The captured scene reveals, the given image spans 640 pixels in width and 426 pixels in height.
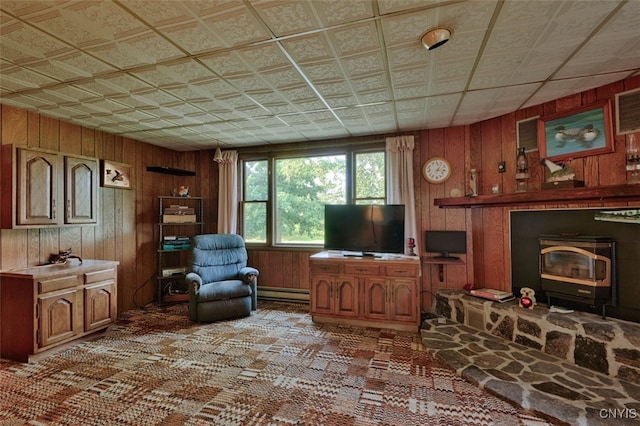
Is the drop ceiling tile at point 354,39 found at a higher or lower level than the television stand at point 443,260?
higher

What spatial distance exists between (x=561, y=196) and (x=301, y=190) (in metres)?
3.20

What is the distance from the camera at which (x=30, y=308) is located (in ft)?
8.70

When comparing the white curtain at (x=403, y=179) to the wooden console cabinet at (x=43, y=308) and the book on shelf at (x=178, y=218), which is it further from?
the wooden console cabinet at (x=43, y=308)

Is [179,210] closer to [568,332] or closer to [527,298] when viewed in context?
[527,298]

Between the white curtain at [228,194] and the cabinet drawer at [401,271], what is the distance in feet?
8.55

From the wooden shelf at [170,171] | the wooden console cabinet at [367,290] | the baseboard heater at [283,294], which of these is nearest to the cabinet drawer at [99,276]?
the wooden shelf at [170,171]

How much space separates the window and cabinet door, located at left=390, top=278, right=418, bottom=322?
1.30 meters

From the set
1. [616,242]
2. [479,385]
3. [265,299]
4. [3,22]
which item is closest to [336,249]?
[265,299]

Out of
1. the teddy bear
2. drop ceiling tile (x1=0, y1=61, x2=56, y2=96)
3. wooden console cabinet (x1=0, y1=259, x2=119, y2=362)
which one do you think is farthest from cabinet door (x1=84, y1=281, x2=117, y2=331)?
the teddy bear

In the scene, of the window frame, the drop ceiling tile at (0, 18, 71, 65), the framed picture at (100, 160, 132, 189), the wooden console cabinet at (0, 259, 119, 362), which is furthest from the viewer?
the window frame

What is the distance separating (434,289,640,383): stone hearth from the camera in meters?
2.18

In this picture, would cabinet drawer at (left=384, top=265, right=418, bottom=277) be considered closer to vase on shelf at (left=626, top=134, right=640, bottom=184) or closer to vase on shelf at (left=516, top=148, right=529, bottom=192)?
vase on shelf at (left=516, top=148, right=529, bottom=192)

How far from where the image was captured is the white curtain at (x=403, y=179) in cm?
388

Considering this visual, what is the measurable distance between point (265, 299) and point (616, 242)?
168 inches
